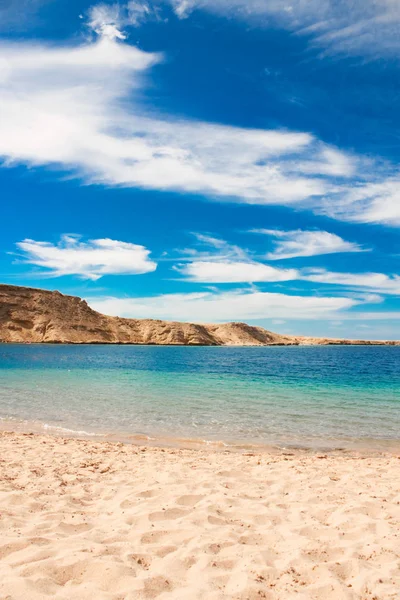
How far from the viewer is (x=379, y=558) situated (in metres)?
4.97

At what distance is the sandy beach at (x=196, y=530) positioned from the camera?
4312 millimetres

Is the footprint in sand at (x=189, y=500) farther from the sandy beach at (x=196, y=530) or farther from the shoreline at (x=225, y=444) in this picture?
the shoreline at (x=225, y=444)

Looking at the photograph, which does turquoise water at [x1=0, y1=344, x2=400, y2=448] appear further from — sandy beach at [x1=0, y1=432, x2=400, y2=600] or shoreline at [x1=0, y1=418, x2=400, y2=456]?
sandy beach at [x1=0, y1=432, x2=400, y2=600]

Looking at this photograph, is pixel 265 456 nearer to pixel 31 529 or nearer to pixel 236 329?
pixel 31 529

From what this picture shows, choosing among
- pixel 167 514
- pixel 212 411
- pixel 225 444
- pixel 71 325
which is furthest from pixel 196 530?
pixel 71 325

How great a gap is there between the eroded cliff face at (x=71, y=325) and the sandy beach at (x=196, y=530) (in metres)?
104

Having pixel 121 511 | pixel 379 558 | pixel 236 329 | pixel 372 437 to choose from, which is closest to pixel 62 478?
pixel 121 511

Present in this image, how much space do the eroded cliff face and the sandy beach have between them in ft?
343

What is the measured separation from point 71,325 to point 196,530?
4472 inches

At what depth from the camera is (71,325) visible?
114m

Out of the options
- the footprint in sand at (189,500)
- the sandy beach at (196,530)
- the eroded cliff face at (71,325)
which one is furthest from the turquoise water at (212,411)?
the eroded cliff face at (71,325)

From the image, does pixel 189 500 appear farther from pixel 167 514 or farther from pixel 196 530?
pixel 196 530

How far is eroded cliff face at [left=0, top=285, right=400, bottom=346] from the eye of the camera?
106875 millimetres

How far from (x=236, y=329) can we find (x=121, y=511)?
526 ft
